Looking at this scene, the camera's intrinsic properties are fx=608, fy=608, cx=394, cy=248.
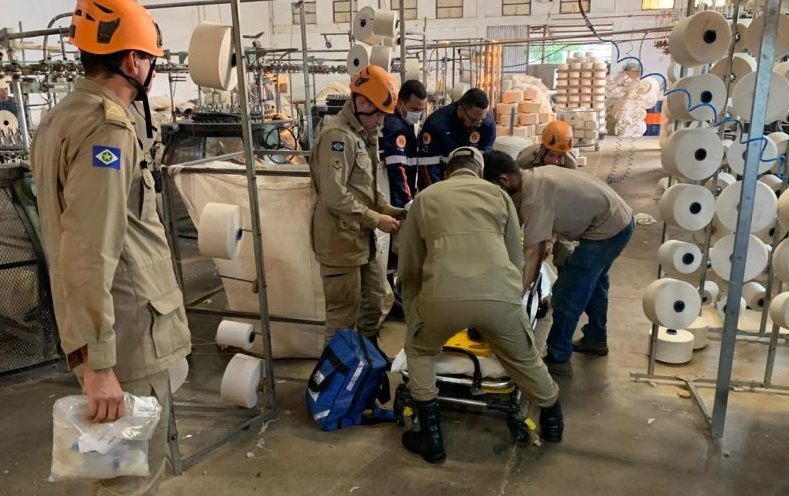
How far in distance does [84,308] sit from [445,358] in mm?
1853

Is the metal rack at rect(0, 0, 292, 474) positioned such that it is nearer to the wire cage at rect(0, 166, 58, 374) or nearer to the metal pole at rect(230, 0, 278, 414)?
the metal pole at rect(230, 0, 278, 414)

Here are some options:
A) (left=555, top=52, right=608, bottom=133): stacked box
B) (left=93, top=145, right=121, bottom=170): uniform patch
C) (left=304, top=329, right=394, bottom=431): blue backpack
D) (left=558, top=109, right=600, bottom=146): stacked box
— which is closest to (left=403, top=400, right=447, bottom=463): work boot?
(left=304, top=329, right=394, bottom=431): blue backpack

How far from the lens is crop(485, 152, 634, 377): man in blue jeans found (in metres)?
3.02

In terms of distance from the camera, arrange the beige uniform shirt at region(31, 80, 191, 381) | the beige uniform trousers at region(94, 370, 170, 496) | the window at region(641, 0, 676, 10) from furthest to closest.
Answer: the window at region(641, 0, 676, 10)
the beige uniform trousers at region(94, 370, 170, 496)
the beige uniform shirt at region(31, 80, 191, 381)

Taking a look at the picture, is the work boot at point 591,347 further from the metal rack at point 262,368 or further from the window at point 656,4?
the window at point 656,4

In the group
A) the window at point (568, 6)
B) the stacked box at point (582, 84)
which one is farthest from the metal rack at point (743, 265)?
the window at point (568, 6)

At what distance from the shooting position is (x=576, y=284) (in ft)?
11.4

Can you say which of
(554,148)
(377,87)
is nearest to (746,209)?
(554,148)

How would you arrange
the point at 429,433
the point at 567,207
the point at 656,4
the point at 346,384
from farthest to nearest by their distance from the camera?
the point at 656,4, the point at 567,207, the point at 346,384, the point at 429,433

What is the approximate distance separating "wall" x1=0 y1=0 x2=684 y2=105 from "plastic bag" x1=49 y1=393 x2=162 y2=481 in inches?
622

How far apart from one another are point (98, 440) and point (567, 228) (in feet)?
8.20

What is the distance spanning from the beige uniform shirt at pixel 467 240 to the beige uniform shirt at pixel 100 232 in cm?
116

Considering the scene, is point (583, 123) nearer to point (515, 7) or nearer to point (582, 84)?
point (582, 84)

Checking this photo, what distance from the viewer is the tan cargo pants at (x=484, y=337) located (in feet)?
8.22
